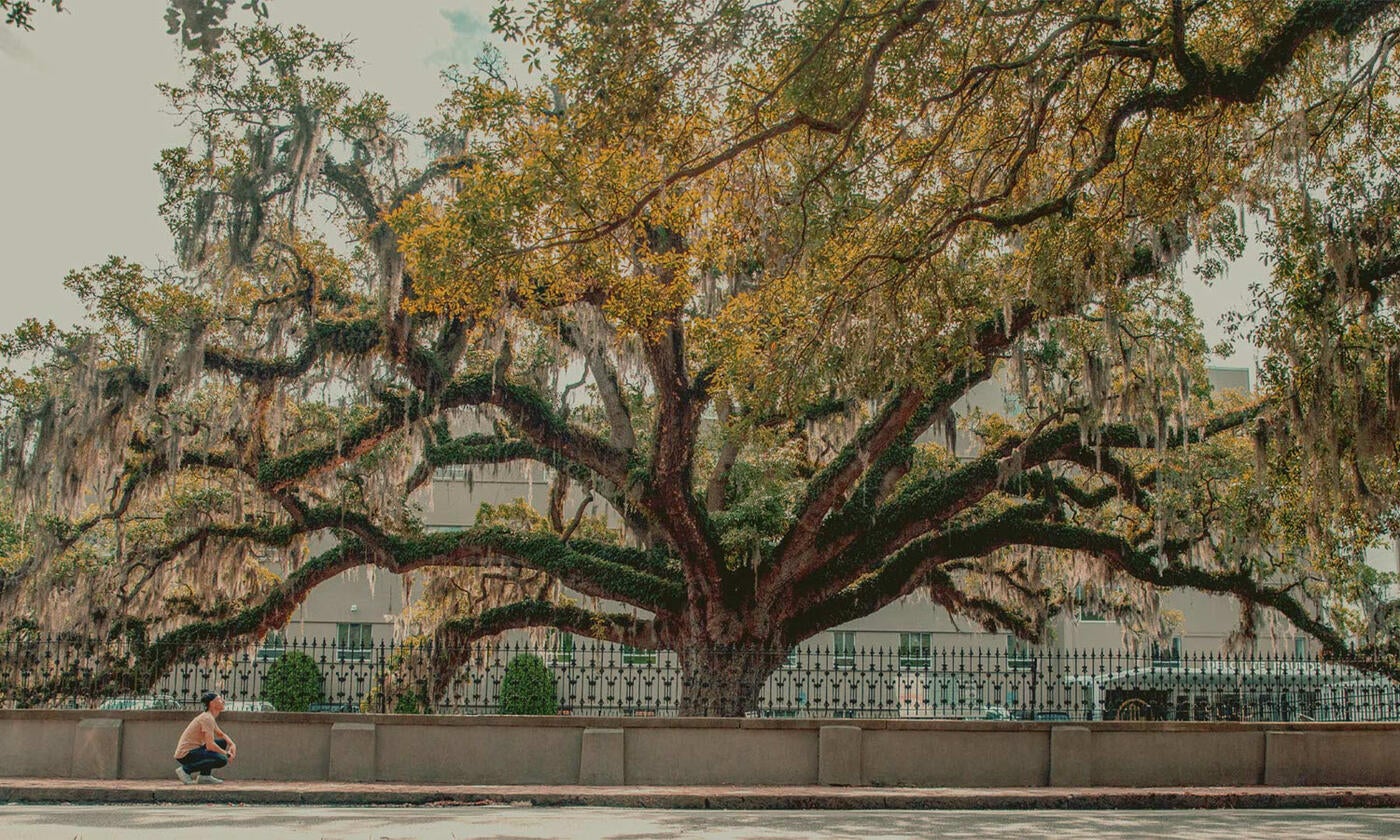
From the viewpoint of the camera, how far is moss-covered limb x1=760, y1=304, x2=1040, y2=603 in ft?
57.6

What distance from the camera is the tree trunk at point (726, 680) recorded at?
16297 millimetres

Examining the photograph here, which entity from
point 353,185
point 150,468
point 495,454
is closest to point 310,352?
point 353,185

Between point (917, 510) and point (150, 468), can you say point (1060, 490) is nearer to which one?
point (917, 510)

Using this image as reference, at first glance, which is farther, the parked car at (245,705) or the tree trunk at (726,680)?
the parked car at (245,705)

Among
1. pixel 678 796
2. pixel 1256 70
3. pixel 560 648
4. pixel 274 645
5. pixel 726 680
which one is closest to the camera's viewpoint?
pixel 1256 70

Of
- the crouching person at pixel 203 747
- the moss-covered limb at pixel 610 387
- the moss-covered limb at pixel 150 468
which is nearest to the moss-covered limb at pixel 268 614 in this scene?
the moss-covered limb at pixel 150 468

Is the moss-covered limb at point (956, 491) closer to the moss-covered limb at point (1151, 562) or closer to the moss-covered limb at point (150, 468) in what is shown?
the moss-covered limb at point (1151, 562)

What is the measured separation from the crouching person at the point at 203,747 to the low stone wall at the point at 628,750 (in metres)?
0.84

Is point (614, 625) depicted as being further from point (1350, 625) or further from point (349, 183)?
point (1350, 625)

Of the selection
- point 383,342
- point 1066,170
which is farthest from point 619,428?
point 1066,170

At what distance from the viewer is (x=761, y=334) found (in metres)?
15.1

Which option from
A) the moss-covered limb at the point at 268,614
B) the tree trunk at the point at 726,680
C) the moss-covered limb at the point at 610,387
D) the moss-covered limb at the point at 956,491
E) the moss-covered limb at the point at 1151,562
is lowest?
the tree trunk at the point at 726,680

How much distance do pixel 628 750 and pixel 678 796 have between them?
52.4 inches

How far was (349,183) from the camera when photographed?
18.1 meters
